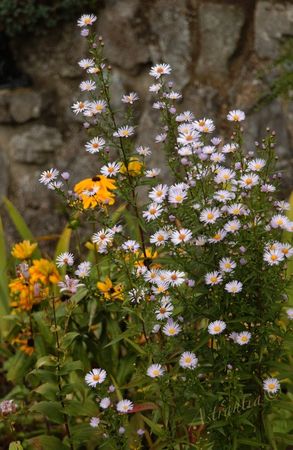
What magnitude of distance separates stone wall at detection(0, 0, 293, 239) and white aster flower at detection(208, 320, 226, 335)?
1.94 m

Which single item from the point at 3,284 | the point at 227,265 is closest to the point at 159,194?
the point at 227,265

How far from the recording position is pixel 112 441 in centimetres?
224

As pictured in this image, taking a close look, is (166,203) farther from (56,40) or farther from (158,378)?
(56,40)

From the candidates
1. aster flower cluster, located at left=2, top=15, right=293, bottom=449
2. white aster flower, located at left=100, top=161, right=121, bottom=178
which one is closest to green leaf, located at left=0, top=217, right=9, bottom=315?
aster flower cluster, located at left=2, top=15, right=293, bottom=449

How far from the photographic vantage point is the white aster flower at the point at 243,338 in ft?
6.99

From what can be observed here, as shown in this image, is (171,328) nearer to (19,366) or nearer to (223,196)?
(223,196)

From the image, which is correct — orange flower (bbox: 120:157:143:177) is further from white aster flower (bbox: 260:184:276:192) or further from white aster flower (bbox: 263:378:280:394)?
white aster flower (bbox: 263:378:280:394)

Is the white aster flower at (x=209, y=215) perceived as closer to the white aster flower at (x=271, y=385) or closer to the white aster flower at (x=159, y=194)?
the white aster flower at (x=159, y=194)

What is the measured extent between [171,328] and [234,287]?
0.20 m

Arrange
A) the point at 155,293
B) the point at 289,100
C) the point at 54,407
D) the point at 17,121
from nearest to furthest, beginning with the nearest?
the point at 155,293 → the point at 54,407 → the point at 289,100 → the point at 17,121

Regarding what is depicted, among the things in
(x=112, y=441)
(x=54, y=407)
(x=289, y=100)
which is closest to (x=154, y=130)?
(x=289, y=100)

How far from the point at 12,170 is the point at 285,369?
2.36 m

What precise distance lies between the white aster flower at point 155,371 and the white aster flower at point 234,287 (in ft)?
0.90

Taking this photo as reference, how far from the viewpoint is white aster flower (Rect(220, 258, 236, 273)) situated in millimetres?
2102
